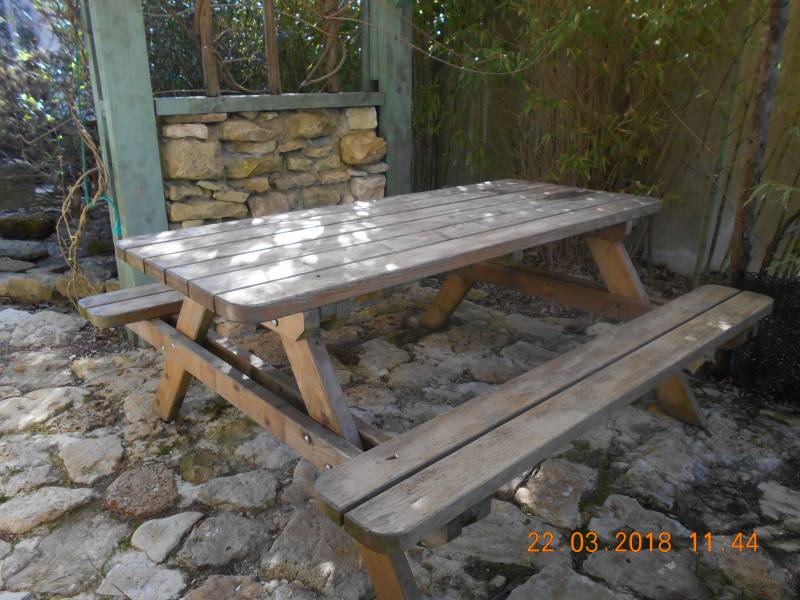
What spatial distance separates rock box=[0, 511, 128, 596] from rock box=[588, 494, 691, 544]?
1374 millimetres

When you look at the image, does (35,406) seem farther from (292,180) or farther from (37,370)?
(292,180)

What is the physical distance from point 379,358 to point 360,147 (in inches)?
45.7

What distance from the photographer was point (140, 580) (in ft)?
5.41

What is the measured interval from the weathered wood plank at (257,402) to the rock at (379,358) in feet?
2.89

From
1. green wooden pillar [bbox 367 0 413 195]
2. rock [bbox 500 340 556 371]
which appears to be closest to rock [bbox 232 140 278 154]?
green wooden pillar [bbox 367 0 413 195]

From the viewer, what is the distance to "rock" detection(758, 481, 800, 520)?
1.91 meters

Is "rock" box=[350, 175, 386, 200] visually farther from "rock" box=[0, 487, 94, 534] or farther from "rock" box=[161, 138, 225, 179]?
"rock" box=[0, 487, 94, 534]

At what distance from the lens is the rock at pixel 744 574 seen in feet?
5.30

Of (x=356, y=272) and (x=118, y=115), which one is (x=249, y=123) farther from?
(x=356, y=272)

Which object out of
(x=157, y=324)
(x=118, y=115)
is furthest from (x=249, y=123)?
(x=157, y=324)

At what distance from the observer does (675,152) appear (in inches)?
146

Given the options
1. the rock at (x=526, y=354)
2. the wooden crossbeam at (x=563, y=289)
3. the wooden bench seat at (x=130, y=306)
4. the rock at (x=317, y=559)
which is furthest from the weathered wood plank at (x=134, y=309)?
the rock at (x=526, y=354)

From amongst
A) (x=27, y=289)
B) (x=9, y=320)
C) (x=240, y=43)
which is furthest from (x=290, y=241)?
(x=27, y=289)

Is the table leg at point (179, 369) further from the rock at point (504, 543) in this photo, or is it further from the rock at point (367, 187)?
the rock at point (367, 187)
